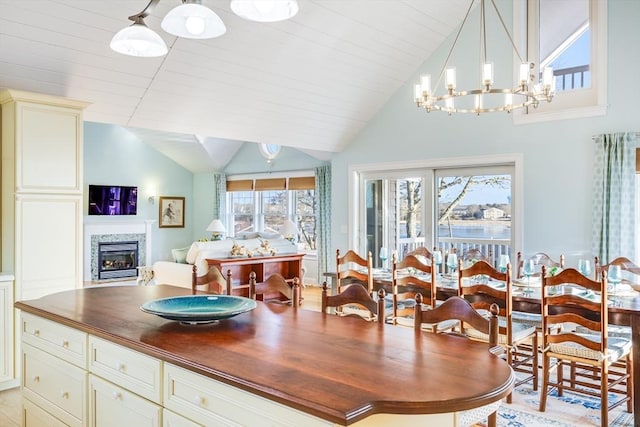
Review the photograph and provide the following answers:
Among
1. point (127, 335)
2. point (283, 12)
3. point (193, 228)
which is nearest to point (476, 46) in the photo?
point (283, 12)

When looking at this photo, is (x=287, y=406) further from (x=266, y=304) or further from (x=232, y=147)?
(x=232, y=147)

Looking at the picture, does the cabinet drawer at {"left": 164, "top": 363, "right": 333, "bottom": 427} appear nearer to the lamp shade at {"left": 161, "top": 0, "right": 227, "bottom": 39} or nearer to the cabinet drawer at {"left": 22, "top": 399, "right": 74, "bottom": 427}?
the cabinet drawer at {"left": 22, "top": 399, "right": 74, "bottom": 427}

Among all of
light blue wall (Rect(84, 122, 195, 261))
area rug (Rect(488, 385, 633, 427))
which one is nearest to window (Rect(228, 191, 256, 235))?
light blue wall (Rect(84, 122, 195, 261))

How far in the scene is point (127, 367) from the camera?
200 cm

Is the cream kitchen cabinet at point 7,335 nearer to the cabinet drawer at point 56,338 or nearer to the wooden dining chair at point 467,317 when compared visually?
the cabinet drawer at point 56,338

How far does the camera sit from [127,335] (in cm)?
203

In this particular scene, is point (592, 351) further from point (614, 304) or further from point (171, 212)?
point (171, 212)

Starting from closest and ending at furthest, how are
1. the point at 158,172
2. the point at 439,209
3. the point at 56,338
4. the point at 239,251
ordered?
1. the point at 56,338
2. the point at 439,209
3. the point at 239,251
4. the point at 158,172

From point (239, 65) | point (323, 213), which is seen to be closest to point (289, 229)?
point (323, 213)

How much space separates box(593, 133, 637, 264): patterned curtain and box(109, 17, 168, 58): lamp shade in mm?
4438

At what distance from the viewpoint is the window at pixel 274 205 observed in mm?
9898

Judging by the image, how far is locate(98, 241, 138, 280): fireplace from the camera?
10.2 metres

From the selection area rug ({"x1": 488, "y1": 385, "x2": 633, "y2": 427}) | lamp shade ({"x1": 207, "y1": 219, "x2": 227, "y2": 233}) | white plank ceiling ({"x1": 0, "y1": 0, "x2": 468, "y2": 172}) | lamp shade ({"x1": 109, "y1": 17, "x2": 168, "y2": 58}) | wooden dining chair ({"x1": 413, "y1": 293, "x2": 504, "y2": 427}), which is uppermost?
white plank ceiling ({"x1": 0, "y1": 0, "x2": 468, "y2": 172})

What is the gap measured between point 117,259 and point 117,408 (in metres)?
9.09
